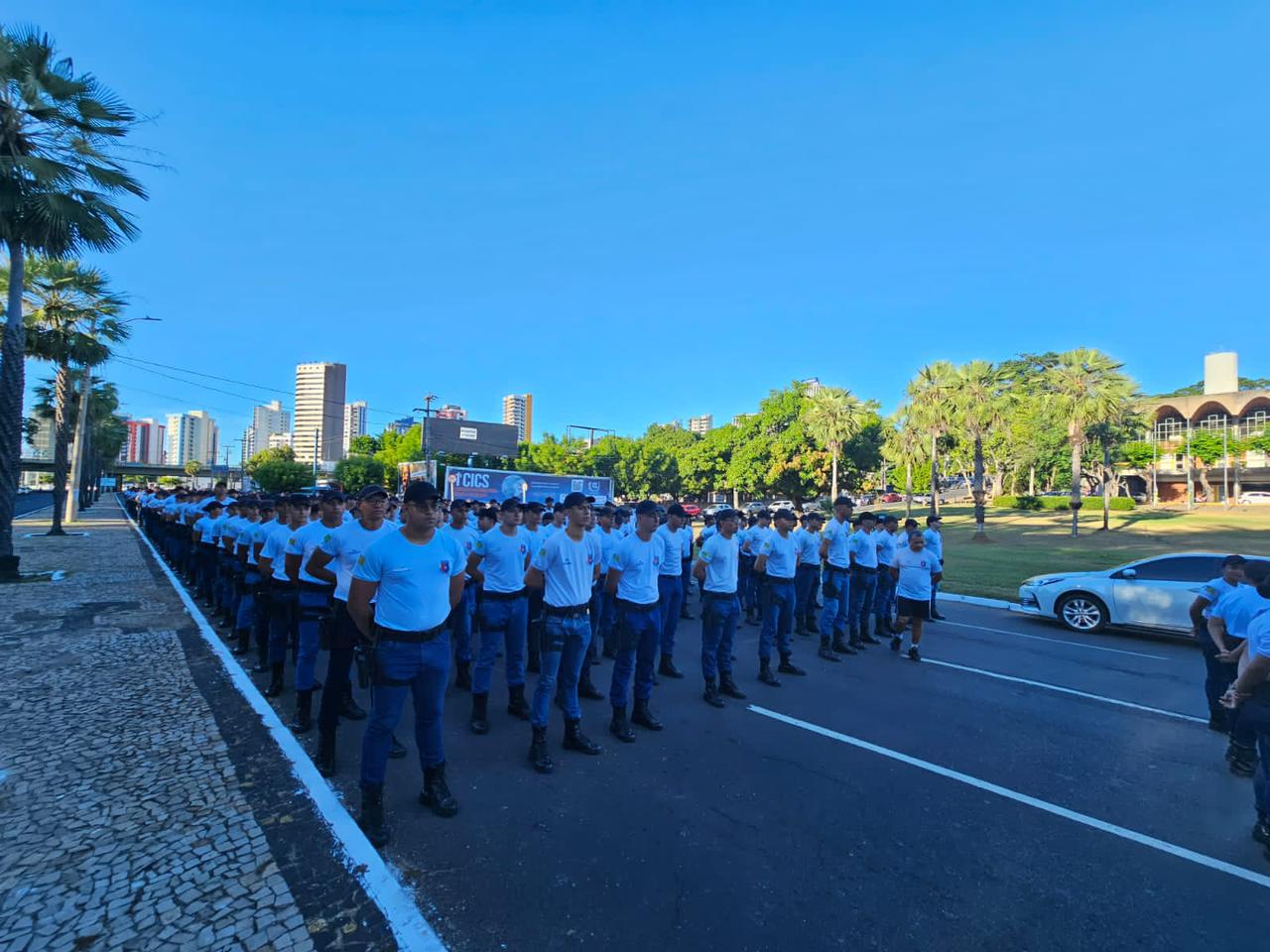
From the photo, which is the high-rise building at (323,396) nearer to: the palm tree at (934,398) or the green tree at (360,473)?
the green tree at (360,473)

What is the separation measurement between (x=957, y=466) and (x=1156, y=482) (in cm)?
2343

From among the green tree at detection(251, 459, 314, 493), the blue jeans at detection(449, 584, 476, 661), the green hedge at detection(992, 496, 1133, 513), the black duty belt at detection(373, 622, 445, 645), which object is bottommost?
the blue jeans at detection(449, 584, 476, 661)

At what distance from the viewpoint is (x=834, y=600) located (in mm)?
8266

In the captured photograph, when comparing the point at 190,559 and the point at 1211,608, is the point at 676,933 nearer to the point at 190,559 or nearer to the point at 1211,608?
the point at 1211,608

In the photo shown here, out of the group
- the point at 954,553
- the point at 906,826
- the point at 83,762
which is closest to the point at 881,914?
the point at 906,826

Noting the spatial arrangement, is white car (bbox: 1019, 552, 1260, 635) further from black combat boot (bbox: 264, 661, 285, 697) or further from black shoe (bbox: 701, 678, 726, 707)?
black combat boot (bbox: 264, 661, 285, 697)

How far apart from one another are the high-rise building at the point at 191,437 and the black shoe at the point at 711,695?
196 m

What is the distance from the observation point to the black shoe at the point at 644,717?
5.19 meters

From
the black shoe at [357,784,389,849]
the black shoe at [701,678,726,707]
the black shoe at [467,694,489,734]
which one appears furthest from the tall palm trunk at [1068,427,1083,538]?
the black shoe at [357,784,389,849]

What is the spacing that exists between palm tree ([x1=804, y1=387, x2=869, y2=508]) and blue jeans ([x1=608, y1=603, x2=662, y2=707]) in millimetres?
37251

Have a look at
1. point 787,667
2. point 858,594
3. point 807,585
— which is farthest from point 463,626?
point 858,594

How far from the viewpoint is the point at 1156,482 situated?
229 feet

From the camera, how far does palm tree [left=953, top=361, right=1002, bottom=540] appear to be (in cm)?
3141

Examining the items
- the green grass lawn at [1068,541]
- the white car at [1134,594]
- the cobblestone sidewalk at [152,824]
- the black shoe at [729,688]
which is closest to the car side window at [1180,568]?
the white car at [1134,594]
